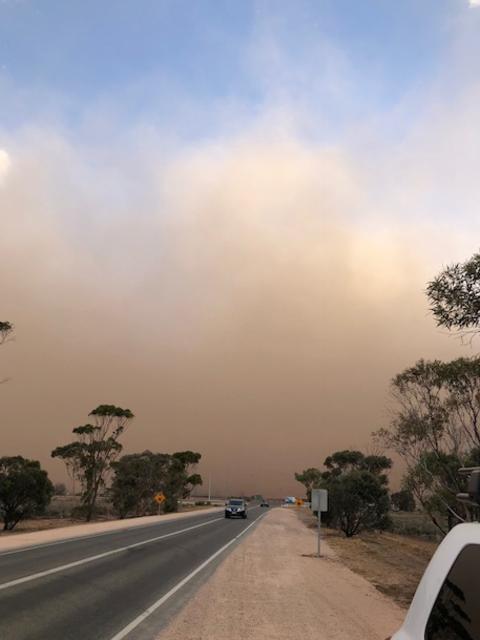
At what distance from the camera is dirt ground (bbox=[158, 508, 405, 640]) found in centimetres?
903

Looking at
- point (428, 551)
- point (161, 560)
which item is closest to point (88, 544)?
point (161, 560)

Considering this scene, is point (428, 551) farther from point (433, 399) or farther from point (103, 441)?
point (103, 441)

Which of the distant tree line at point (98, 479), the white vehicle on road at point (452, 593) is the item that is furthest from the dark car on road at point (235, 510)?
the white vehicle on road at point (452, 593)

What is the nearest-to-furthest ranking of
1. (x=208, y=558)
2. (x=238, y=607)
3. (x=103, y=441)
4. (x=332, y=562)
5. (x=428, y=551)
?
(x=238, y=607) → (x=208, y=558) → (x=332, y=562) → (x=428, y=551) → (x=103, y=441)

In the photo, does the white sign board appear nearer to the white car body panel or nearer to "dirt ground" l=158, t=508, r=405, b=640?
"dirt ground" l=158, t=508, r=405, b=640

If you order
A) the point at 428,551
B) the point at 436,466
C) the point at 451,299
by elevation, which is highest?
the point at 451,299

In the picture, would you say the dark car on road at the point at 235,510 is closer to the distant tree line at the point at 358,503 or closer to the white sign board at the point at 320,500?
the distant tree line at the point at 358,503

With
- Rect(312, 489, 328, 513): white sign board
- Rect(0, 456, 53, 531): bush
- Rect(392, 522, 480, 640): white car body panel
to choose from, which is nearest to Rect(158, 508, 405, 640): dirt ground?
Rect(312, 489, 328, 513): white sign board

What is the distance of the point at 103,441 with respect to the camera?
57.6 metres

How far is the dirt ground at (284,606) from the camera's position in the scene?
9.03 m

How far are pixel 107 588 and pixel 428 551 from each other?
33749 millimetres

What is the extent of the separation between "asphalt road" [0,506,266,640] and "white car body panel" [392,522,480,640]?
653cm

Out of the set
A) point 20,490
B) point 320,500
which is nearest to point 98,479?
point 20,490

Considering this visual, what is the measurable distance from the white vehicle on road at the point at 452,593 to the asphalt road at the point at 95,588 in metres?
6.62
